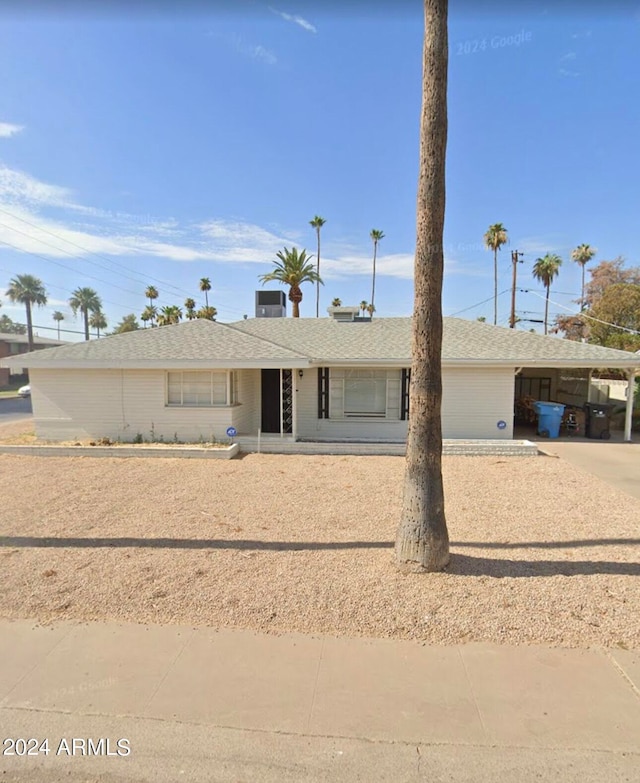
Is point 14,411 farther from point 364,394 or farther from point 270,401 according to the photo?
point 364,394

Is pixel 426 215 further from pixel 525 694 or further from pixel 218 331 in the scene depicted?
pixel 218 331

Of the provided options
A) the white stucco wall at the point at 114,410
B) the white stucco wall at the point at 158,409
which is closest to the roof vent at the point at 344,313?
the white stucco wall at the point at 158,409

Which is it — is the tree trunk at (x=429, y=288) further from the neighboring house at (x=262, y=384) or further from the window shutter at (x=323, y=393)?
the window shutter at (x=323, y=393)

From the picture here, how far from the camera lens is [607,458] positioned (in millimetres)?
10336

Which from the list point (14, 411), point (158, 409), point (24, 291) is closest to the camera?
point (158, 409)

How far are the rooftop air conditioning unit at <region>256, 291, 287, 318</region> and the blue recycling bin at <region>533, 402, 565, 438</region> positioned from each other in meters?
11.4

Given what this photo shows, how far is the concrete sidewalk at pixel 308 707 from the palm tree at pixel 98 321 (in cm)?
9175

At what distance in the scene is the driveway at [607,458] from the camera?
27.4 feet

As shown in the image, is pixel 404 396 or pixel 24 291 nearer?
pixel 404 396

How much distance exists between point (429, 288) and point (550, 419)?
11169 millimetres

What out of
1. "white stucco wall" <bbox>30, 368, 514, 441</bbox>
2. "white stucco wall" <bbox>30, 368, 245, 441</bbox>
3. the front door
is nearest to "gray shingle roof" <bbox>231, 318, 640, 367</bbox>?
"white stucco wall" <bbox>30, 368, 514, 441</bbox>

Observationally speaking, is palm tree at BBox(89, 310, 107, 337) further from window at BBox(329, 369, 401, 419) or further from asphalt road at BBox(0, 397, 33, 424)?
window at BBox(329, 369, 401, 419)

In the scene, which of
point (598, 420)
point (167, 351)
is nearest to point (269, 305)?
point (167, 351)

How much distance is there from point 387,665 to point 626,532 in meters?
4.31
